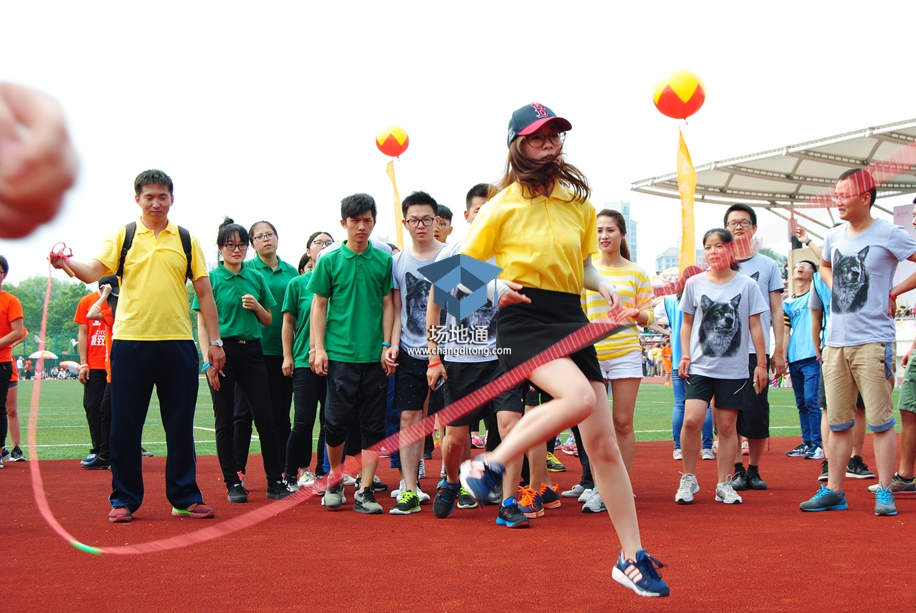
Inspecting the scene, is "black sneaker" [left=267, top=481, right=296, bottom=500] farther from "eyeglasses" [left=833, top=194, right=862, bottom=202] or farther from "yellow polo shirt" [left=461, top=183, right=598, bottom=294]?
"eyeglasses" [left=833, top=194, right=862, bottom=202]

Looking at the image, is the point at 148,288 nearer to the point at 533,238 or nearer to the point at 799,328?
the point at 533,238

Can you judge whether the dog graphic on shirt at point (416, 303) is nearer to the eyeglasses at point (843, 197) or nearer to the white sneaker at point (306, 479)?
the white sneaker at point (306, 479)

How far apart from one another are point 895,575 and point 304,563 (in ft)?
9.23

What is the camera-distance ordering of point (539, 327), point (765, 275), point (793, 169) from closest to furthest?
point (539, 327) < point (765, 275) < point (793, 169)

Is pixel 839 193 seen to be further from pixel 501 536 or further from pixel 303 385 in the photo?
pixel 303 385

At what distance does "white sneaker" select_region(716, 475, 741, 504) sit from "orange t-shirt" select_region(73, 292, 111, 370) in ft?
20.9

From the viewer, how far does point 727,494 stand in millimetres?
6227

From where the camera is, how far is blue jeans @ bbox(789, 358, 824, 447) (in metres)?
9.70

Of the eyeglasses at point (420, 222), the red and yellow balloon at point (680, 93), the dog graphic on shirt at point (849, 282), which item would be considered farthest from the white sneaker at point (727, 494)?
the red and yellow balloon at point (680, 93)

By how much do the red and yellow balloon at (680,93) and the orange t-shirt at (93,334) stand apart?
21.8ft

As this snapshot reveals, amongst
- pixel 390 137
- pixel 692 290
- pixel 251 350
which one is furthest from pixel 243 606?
pixel 390 137

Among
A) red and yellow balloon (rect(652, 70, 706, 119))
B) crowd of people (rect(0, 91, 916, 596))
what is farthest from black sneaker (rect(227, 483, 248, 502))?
red and yellow balloon (rect(652, 70, 706, 119))

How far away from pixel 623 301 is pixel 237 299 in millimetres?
3051

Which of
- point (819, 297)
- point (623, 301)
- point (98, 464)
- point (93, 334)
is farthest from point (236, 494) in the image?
point (819, 297)
